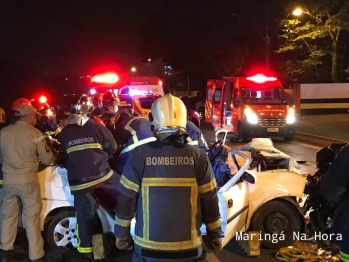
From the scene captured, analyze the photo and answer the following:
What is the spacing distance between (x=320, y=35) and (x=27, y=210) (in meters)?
25.1

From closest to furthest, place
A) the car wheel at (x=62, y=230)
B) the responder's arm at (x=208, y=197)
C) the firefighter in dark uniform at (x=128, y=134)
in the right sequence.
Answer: the responder's arm at (x=208, y=197) → the firefighter in dark uniform at (x=128, y=134) → the car wheel at (x=62, y=230)

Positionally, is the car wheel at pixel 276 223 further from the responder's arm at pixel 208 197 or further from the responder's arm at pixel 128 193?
the responder's arm at pixel 128 193

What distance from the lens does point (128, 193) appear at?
120 inches

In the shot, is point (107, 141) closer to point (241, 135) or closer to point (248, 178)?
point (248, 178)

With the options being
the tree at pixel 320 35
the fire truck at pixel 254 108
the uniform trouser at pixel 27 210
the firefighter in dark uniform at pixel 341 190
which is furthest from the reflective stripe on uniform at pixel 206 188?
the tree at pixel 320 35

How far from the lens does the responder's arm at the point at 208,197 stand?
10.2ft

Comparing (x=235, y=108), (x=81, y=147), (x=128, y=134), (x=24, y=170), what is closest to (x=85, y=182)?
(x=81, y=147)

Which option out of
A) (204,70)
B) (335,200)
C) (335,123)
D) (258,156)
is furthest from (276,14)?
(335,200)

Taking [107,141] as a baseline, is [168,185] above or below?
below

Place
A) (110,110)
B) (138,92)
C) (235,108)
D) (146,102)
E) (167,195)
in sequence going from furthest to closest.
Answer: (138,92), (235,108), (146,102), (110,110), (167,195)

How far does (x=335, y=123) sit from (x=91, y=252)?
1783 centimetres

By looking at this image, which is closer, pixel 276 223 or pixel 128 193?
pixel 128 193

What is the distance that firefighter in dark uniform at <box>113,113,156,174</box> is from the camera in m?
5.48

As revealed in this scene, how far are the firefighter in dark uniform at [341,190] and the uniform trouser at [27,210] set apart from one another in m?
3.28
